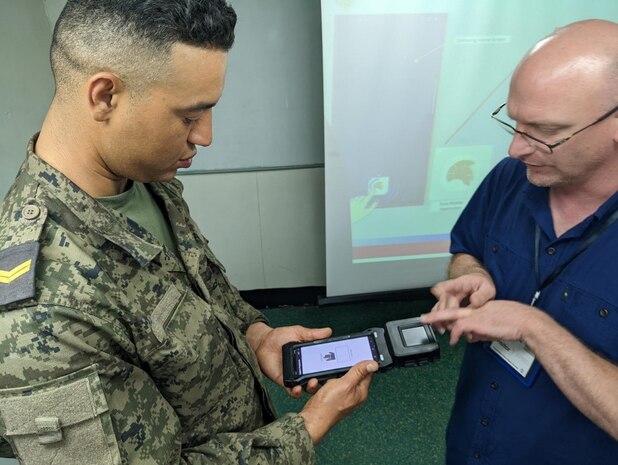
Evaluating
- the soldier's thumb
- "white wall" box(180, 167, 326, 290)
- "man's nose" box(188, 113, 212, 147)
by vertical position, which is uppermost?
"man's nose" box(188, 113, 212, 147)

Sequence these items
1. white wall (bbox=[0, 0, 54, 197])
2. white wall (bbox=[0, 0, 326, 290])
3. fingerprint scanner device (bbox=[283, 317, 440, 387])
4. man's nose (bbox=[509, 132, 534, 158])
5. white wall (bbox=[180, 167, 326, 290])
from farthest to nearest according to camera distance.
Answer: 1. white wall (bbox=[180, 167, 326, 290])
2. white wall (bbox=[0, 0, 326, 290])
3. white wall (bbox=[0, 0, 54, 197])
4. fingerprint scanner device (bbox=[283, 317, 440, 387])
5. man's nose (bbox=[509, 132, 534, 158])

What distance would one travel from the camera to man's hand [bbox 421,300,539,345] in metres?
0.86

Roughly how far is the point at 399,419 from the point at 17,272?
1.73 meters

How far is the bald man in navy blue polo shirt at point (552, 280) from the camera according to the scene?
82 centimetres

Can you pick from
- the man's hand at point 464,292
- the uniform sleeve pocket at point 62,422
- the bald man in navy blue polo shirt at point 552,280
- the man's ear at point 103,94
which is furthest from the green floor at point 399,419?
the man's ear at point 103,94

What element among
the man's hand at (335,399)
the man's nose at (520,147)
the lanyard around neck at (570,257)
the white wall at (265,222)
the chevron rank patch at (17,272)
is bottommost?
the white wall at (265,222)

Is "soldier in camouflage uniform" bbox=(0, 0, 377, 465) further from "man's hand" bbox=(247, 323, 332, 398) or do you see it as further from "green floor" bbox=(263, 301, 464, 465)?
"green floor" bbox=(263, 301, 464, 465)

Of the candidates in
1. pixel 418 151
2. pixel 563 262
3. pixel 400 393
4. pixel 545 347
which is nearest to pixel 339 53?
pixel 418 151

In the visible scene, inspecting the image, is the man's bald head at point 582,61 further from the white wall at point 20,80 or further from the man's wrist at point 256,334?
the white wall at point 20,80

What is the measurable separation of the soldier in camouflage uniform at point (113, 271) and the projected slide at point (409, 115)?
3.88 feet

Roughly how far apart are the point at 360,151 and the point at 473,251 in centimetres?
94

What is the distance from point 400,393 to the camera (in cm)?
204

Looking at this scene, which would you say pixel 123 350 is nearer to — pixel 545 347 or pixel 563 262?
pixel 545 347

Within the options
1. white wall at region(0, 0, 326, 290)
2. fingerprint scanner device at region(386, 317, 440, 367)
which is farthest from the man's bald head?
white wall at region(0, 0, 326, 290)
